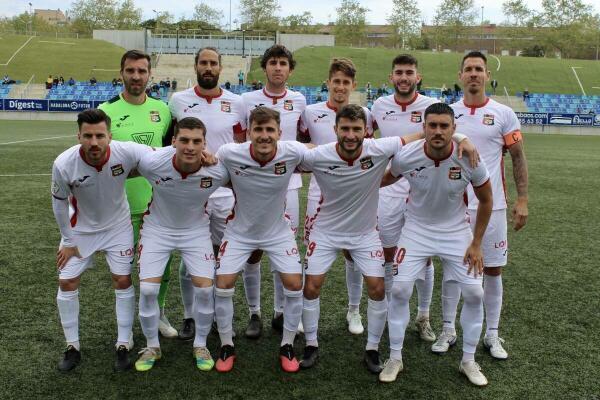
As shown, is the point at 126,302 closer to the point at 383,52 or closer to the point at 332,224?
the point at 332,224

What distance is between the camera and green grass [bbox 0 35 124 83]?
4856cm

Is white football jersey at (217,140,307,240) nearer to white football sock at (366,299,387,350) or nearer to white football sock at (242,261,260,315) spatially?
white football sock at (242,261,260,315)

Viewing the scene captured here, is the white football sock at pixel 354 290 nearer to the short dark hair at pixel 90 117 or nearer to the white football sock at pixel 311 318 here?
the white football sock at pixel 311 318

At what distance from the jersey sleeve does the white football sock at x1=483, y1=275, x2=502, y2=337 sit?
45.3 inches

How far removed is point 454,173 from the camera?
4.24 meters

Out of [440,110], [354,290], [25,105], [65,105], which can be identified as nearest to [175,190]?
[354,290]

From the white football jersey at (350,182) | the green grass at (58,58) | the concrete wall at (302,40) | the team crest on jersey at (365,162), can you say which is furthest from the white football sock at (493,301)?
the concrete wall at (302,40)

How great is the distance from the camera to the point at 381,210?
5121 mm

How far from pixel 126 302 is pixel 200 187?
109cm

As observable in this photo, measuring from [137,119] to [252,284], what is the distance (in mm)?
1808

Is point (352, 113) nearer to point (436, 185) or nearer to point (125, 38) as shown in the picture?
point (436, 185)

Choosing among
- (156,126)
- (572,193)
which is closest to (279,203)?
(156,126)

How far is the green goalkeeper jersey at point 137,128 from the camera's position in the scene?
4.89m

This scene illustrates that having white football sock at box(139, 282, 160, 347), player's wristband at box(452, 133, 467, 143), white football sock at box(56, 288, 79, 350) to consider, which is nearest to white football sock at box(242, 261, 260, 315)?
white football sock at box(139, 282, 160, 347)
